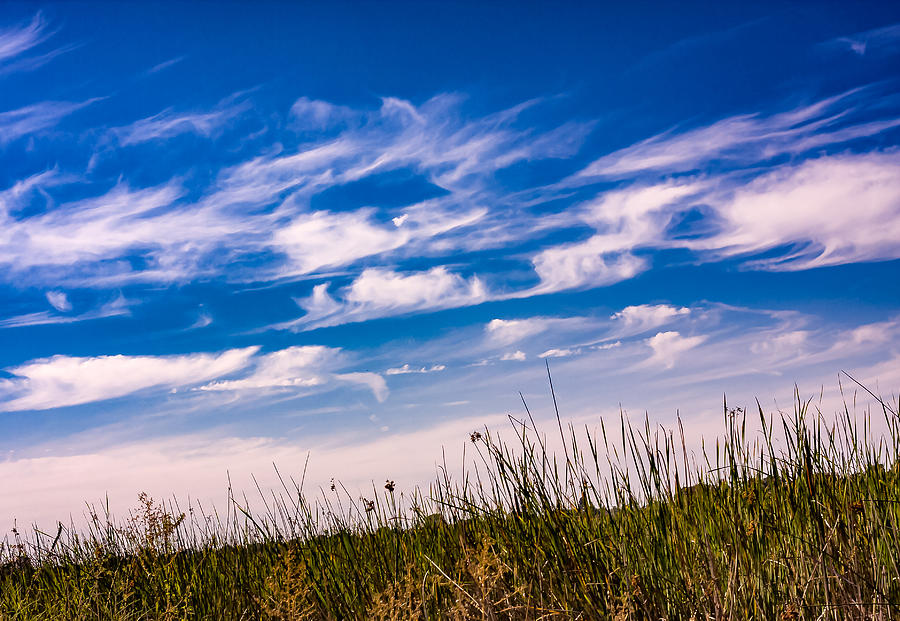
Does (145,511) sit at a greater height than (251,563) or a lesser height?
greater

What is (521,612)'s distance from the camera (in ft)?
13.4

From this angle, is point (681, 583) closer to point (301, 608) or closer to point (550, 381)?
point (550, 381)

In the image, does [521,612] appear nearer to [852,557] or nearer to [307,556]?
[852,557]

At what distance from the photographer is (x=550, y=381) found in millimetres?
3930

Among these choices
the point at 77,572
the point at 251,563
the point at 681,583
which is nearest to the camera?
the point at 681,583

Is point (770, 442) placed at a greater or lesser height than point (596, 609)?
greater

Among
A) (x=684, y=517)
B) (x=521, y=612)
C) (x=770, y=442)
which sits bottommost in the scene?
(x=521, y=612)

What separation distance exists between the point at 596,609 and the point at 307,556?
324 centimetres

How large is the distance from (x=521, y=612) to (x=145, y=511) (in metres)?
4.26

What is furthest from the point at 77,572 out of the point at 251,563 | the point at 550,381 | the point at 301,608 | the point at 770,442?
the point at 770,442

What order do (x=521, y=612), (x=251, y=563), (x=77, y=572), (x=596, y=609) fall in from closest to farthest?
(x=596, y=609) < (x=521, y=612) < (x=251, y=563) < (x=77, y=572)

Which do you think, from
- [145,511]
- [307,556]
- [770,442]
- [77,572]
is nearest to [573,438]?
[770,442]

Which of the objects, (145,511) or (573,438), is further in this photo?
(145,511)

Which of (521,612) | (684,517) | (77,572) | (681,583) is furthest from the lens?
(77,572)
